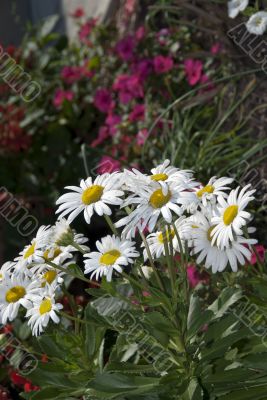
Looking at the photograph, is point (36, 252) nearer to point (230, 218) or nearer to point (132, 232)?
point (132, 232)

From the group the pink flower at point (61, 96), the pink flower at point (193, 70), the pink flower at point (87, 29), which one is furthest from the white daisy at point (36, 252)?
the pink flower at point (87, 29)

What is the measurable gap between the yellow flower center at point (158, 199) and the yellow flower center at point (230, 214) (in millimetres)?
119

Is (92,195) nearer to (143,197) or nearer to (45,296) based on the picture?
(143,197)

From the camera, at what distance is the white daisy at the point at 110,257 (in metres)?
1.46

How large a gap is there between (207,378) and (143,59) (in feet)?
7.95

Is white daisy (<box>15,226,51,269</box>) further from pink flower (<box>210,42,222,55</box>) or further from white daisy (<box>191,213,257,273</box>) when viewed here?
pink flower (<box>210,42,222,55</box>)

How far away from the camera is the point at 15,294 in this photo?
159 cm

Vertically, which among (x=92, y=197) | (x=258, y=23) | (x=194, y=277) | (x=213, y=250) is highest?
(x=92, y=197)

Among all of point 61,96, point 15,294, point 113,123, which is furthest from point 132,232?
point 61,96

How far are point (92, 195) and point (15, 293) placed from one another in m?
0.29

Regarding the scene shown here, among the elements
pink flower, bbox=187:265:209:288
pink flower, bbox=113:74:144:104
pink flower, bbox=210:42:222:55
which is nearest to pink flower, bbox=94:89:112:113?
pink flower, bbox=113:74:144:104

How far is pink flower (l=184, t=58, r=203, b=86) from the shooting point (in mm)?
3326

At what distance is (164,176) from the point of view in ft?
4.89

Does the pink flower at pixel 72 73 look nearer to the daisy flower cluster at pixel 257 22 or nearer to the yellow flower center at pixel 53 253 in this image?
the daisy flower cluster at pixel 257 22
